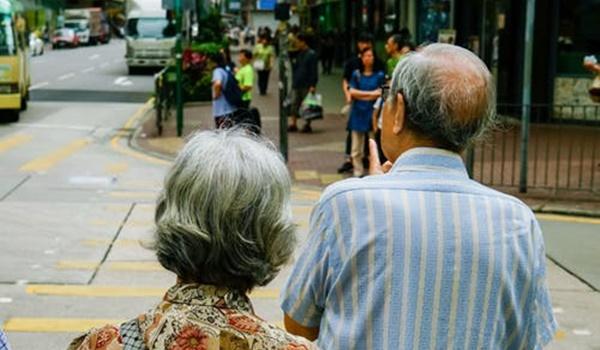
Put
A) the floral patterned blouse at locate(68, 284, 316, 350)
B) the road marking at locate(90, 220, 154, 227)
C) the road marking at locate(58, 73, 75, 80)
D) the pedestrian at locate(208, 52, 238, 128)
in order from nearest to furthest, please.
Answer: the floral patterned blouse at locate(68, 284, 316, 350) < the road marking at locate(90, 220, 154, 227) < the pedestrian at locate(208, 52, 238, 128) < the road marking at locate(58, 73, 75, 80)

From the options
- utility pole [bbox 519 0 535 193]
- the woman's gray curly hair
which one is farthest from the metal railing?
the woman's gray curly hair

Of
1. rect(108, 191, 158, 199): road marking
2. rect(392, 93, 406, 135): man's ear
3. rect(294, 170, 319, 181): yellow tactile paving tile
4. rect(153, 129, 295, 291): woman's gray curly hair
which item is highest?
rect(392, 93, 406, 135): man's ear

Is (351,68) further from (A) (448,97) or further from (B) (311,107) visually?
(A) (448,97)

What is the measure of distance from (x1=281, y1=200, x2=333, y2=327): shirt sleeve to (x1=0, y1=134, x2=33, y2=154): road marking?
13.2 meters

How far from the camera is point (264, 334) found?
1912 millimetres

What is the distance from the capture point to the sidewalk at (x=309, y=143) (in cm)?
1059

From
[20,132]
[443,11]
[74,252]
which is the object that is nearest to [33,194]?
[74,252]

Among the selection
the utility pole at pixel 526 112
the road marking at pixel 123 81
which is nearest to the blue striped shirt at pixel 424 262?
the utility pole at pixel 526 112

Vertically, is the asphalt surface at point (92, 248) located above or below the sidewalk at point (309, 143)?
above

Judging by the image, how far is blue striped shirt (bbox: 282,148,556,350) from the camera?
7.16 feet

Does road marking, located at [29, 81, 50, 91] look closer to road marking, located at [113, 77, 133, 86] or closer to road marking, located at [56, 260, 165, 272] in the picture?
road marking, located at [113, 77, 133, 86]

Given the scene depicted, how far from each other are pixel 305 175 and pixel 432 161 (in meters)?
10.4

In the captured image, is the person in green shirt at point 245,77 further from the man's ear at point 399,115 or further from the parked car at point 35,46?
the parked car at point 35,46

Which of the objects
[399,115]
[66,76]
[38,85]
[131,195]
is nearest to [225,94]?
[131,195]
